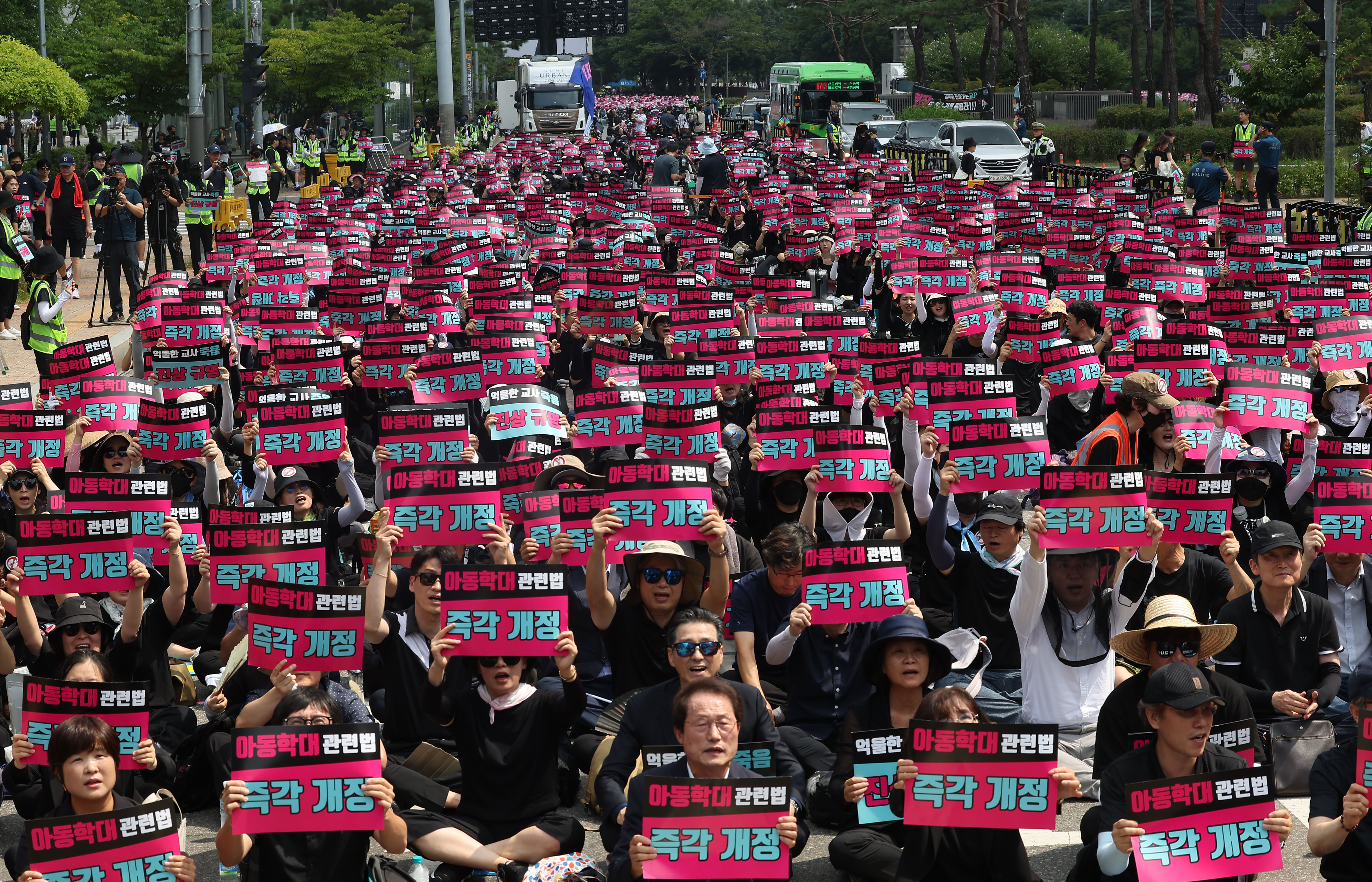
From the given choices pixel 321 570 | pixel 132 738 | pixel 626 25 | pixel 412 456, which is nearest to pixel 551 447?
pixel 412 456

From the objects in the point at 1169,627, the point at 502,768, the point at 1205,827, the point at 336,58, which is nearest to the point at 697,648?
the point at 502,768

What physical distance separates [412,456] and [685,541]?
238cm

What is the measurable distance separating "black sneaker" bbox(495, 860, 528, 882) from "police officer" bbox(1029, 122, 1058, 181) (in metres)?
33.2

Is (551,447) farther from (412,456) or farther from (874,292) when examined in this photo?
(874,292)

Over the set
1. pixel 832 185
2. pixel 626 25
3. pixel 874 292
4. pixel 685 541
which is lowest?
pixel 685 541

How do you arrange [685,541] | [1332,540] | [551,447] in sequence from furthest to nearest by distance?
[551,447] < [685,541] < [1332,540]

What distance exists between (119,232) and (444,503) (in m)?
16.3

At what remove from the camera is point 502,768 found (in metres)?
7.14

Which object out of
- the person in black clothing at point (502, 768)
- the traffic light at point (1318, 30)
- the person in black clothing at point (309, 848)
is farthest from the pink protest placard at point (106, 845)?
the traffic light at point (1318, 30)

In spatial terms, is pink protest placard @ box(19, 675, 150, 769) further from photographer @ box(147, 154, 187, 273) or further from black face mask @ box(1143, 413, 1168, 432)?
photographer @ box(147, 154, 187, 273)

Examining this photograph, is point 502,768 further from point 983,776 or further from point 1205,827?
point 1205,827

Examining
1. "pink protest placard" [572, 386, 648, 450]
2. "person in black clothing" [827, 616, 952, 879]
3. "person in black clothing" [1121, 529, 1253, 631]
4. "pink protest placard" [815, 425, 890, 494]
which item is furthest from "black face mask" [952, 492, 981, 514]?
"person in black clothing" [827, 616, 952, 879]

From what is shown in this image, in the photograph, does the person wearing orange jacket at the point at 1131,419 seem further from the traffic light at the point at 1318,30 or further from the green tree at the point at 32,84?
the green tree at the point at 32,84

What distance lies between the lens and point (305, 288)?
63.9 feet
